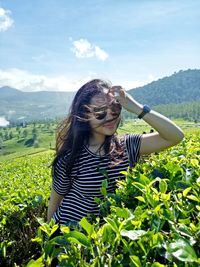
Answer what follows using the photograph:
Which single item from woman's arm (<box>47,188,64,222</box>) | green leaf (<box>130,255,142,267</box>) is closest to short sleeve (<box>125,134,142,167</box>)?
woman's arm (<box>47,188,64,222</box>)

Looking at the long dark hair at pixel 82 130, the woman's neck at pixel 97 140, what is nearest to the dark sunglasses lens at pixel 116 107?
the long dark hair at pixel 82 130

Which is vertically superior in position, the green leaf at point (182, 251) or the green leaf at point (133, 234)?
the green leaf at point (182, 251)

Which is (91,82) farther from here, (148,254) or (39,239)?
(148,254)

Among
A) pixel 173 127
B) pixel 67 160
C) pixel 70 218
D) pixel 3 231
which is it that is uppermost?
pixel 173 127

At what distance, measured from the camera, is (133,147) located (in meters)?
3.68

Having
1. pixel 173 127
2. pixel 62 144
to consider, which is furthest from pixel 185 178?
pixel 62 144

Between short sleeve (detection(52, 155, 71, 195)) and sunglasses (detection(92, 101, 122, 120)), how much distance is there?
0.51m

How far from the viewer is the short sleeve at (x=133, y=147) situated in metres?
3.67

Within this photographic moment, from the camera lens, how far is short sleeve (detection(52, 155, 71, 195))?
3.67m

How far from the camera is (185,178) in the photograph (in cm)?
228

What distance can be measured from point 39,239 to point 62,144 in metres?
1.92

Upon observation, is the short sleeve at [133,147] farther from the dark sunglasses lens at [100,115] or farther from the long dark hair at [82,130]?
the dark sunglasses lens at [100,115]

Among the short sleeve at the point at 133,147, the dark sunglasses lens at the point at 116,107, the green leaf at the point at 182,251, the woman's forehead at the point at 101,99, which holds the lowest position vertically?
the short sleeve at the point at 133,147

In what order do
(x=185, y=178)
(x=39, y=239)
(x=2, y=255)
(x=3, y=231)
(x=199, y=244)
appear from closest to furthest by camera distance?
(x=199, y=244)
(x=39, y=239)
(x=185, y=178)
(x=2, y=255)
(x=3, y=231)
